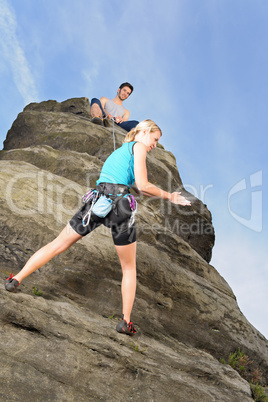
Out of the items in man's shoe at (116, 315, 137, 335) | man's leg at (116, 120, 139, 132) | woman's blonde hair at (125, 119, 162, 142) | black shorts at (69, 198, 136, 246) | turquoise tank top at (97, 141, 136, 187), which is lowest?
man's shoe at (116, 315, 137, 335)

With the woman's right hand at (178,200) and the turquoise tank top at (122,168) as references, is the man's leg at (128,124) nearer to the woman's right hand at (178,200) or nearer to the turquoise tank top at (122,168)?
the turquoise tank top at (122,168)

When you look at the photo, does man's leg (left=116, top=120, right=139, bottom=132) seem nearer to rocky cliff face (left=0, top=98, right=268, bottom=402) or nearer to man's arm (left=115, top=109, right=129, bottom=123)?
man's arm (left=115, top=109, right=129, bottom=123)

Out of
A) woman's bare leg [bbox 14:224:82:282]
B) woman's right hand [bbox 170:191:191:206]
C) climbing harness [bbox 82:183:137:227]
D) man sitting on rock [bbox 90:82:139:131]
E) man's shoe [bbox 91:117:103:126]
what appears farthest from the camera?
man's shoe [bbox 91:117:103:126]

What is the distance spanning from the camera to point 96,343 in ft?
18.6

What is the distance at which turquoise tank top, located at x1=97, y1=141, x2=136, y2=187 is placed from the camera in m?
6.08

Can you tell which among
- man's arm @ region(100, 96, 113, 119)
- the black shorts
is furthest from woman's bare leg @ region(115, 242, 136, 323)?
man's arm @ region(100, 96, 113, 119)

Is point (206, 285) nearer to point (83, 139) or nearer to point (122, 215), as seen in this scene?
point (122, 215)

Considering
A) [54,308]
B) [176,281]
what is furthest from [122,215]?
[176,281]

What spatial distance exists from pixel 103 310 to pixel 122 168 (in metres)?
3.41

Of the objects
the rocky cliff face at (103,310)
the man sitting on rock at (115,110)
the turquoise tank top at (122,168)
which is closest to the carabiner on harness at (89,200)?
the turquoise tank top at (122,168)

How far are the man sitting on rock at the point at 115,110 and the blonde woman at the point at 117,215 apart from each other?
10.9 metres

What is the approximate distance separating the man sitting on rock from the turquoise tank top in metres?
10.9

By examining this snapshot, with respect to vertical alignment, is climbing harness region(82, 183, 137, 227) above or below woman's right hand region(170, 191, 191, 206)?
below

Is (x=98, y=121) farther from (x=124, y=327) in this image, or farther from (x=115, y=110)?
(x=124, y=327)
